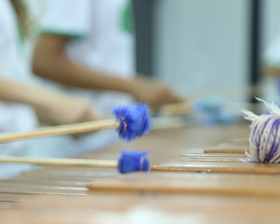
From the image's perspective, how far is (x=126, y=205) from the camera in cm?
59

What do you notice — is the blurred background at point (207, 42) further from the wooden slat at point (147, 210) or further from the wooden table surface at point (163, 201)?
the wooden slat at point (147, 210)

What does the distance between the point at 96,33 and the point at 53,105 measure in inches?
34.2

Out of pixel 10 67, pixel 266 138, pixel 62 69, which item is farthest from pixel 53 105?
pixel 266 138

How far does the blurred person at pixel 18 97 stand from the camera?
1621mm

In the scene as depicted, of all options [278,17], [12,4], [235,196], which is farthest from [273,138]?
[278,17]

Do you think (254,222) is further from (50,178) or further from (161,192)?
(50,178)

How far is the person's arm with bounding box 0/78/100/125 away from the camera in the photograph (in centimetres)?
162

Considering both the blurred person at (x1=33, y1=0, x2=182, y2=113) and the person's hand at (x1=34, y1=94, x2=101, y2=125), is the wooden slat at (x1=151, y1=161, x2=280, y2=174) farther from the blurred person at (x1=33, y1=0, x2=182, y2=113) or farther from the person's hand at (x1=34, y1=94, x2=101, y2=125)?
the blurred person at (x1=33, y1=0, x2=182, y2=113)

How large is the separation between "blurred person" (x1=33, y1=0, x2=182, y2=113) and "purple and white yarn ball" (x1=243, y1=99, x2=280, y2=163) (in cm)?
134

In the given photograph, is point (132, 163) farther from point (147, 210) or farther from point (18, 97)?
point (18, 97)

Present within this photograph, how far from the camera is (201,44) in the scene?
564cm

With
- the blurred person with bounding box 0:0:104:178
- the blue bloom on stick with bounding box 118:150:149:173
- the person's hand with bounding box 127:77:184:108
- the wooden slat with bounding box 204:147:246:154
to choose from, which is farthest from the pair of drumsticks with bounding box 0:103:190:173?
the person's hand with bounding box 127:77:184:108

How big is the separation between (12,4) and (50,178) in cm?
94

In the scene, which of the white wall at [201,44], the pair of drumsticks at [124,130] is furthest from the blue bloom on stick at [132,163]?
the white wall at [201,44]
